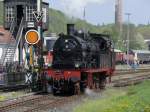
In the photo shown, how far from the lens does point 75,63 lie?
25578mm

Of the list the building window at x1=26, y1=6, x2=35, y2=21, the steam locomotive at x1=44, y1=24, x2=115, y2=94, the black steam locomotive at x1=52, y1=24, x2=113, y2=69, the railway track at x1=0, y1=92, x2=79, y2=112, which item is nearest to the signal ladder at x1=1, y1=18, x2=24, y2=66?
the building window at x1=26, y1=6, x2=35, y2=21

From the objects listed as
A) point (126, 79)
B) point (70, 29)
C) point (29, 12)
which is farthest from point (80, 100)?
point (126, 79)

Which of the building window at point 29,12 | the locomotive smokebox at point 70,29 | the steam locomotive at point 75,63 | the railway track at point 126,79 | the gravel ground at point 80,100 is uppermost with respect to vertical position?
the building window at point 29,12

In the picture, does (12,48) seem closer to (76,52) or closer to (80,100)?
(76,52)

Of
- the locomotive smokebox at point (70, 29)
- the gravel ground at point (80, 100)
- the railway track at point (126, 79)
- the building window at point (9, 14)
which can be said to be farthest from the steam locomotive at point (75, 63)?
the building window at point (9, 14)

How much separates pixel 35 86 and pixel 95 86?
356cm

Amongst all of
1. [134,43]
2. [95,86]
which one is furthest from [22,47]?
[134,43]

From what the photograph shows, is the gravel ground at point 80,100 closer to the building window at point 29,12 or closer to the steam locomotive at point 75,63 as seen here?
the steam locomotive at point 75,63

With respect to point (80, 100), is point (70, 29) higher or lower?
higher

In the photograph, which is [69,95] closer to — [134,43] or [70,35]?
[70,35]

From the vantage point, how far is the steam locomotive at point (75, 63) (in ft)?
82.5

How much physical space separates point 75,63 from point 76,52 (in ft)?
2.57

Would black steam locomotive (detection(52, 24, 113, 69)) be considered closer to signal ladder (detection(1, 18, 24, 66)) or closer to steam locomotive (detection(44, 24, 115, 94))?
steam locomotive (detection(44, 24, 115, 94))

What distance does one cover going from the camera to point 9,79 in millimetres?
29406
